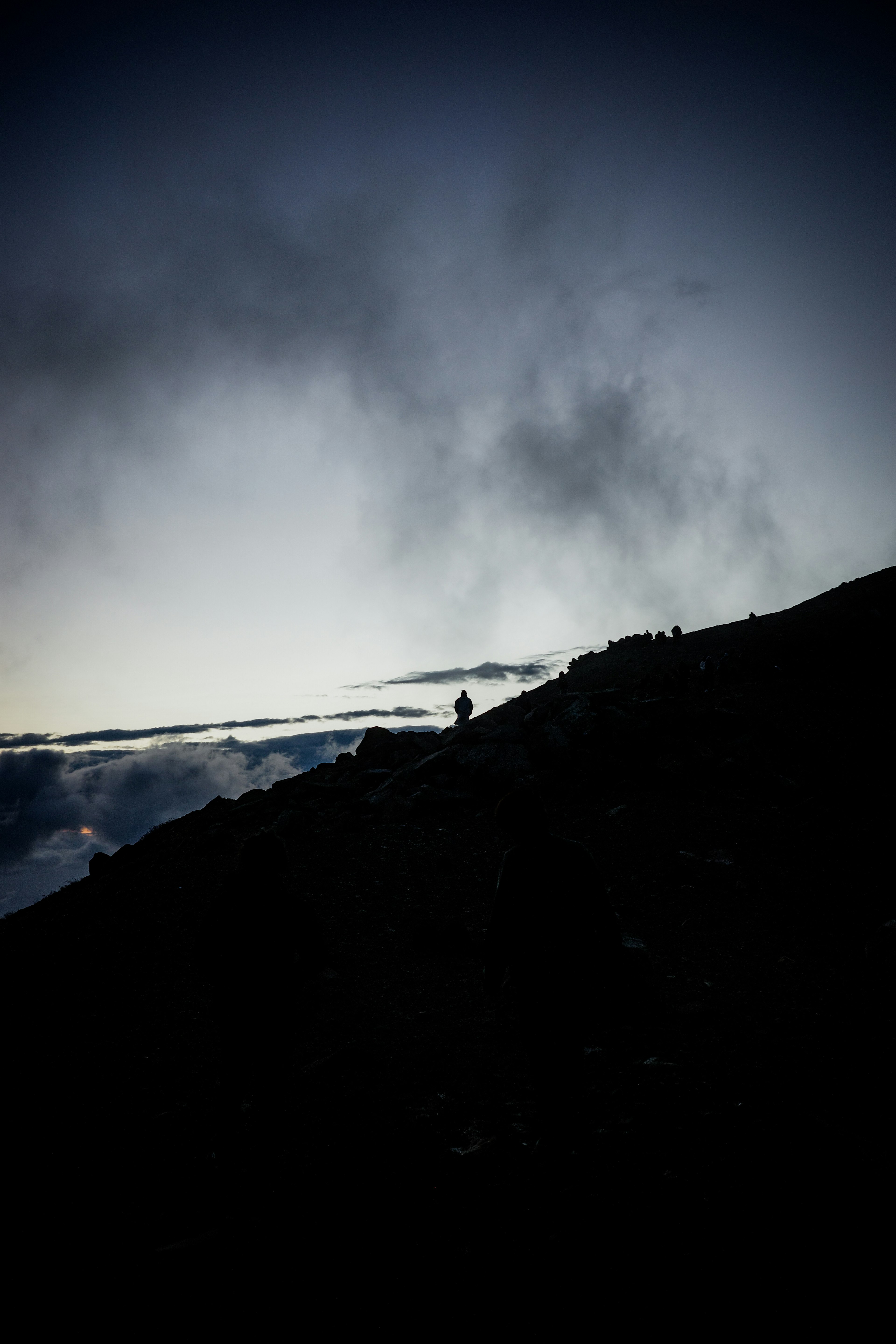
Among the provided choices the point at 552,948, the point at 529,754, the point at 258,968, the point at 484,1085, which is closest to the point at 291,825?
the point at 529,754

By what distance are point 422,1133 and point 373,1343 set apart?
6.44ft

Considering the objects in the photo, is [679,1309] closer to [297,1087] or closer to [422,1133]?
[422,1133]

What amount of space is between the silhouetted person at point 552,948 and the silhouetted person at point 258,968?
146 cm

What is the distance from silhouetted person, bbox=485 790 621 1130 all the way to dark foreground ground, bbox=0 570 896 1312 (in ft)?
1.60

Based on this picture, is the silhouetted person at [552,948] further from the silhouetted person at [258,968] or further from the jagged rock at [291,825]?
the jagged rock at [291,825]

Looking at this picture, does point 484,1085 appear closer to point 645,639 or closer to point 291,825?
A: point 291,825

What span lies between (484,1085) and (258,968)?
2.60 m

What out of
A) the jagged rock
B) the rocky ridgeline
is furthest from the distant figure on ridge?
the jagged rock

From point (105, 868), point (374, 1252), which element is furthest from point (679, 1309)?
point (105, 868)

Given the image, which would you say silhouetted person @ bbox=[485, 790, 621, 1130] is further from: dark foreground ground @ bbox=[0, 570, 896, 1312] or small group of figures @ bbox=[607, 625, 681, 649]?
small group of figures @ bbox=[607, 625, 681, 649]

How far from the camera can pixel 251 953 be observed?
4.25 metres

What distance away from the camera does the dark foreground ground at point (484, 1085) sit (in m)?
3.04

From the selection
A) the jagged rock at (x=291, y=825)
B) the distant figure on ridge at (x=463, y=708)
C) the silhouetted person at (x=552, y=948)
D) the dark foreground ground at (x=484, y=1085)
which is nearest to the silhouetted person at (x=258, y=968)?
the dark foreground ground at (x=484, y=1085)

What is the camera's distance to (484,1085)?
539 centimetres
